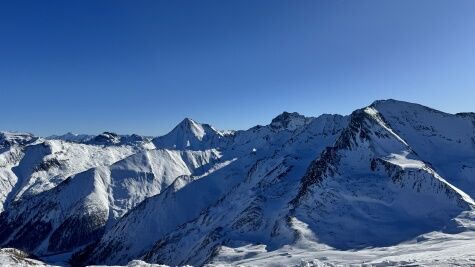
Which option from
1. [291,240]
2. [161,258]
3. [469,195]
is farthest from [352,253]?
[161,258]

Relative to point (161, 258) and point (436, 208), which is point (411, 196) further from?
point (161, 258)

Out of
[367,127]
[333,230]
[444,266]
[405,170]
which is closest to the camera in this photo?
[444,266]

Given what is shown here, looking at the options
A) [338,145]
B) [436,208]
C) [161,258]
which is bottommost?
[161,258]

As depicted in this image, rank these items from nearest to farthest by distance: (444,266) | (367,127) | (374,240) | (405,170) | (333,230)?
(444,266) < (374,240) < (333,230) < (405,170) < (367,127)

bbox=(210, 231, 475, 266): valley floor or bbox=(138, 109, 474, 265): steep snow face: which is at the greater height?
bbox=(138, 109, 474, 265): steep snow face

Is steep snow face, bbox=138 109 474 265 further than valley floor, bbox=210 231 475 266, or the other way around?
steep snow face, bbox=138 109 474 265

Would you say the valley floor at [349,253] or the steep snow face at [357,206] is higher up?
the steep snow face at [357,206]

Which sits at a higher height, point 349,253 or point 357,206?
point 357,206

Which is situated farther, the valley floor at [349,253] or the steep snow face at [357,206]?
the steep snow face at [357,206]

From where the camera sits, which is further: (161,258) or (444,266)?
(161,258)

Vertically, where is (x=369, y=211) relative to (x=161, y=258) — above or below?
above
